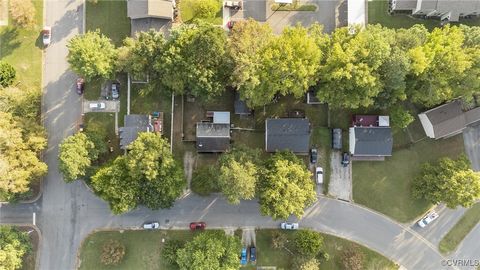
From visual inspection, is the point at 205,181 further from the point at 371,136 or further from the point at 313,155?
the point at 371,136

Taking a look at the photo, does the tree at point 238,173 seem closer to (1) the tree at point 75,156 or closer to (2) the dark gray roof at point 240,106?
Result: (2) the dark gray roof at point 240,106

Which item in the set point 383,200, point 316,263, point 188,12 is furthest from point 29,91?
point 383,200

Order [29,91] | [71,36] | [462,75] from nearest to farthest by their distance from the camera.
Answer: [462,75], [29,91], [71,36]

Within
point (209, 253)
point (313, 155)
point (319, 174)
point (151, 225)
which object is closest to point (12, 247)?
point (151, 225)

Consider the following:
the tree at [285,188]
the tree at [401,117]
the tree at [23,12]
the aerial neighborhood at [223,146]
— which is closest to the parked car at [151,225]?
the aerial neighborhood at [223,146]

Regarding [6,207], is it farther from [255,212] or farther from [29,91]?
[255,212]

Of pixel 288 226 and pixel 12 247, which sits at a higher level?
pixel 288 226

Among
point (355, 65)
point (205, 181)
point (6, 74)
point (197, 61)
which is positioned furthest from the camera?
point (6, 74)
